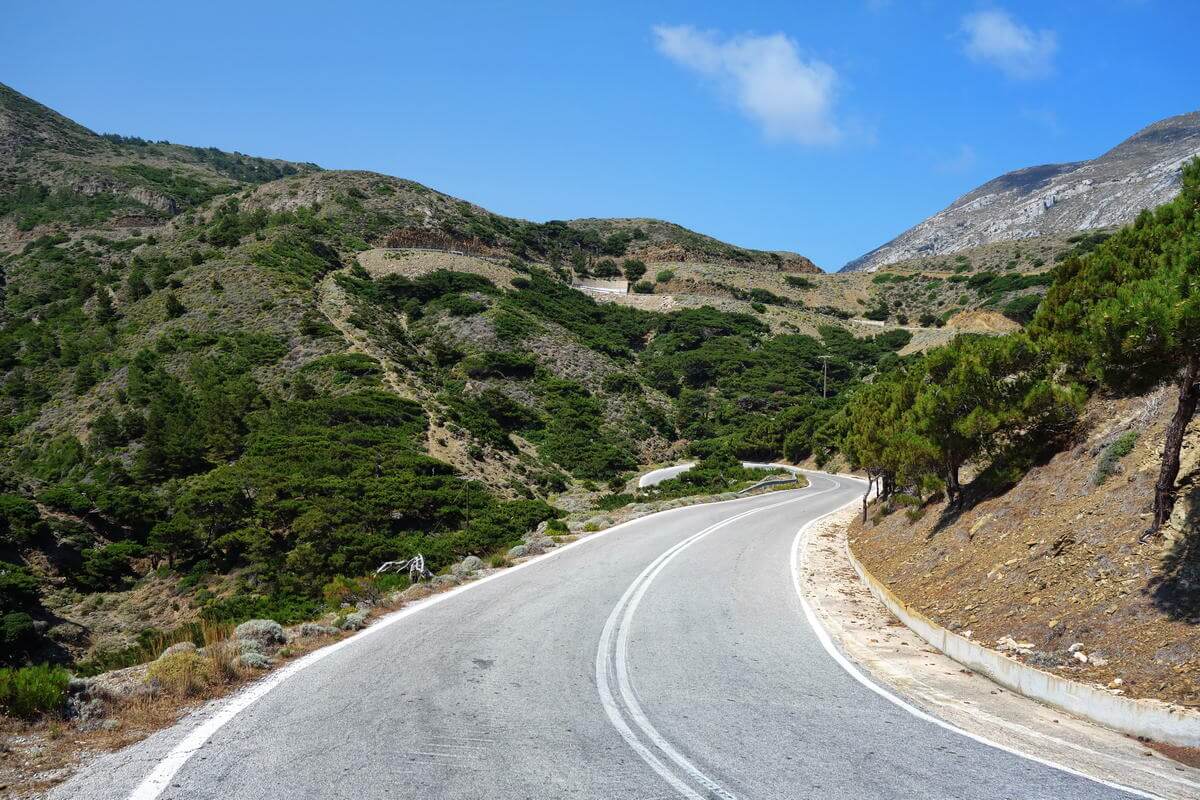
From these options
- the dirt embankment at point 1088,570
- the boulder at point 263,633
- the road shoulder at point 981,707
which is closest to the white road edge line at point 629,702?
the road shoulder at point 981,707

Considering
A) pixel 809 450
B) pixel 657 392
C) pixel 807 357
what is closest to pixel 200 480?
pixel 809 450

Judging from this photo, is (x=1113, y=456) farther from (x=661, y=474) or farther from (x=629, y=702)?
(x=661, y=474)

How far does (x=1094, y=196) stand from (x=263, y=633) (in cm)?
17773

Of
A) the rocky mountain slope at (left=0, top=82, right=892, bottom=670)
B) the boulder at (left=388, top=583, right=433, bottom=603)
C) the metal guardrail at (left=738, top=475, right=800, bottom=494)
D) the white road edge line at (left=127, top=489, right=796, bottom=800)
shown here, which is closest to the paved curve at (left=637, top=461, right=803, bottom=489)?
the rocky mountain slope at (left=0, top=82, right=892, bottom=670)

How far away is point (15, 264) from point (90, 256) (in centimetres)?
736

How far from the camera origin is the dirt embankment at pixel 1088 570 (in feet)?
20.5

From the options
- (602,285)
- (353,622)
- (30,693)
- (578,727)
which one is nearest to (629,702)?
(578,727)

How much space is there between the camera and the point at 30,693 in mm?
5117

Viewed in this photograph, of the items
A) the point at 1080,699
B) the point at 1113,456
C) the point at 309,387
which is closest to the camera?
the point at 1080,699

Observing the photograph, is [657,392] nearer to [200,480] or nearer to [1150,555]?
[200,480]

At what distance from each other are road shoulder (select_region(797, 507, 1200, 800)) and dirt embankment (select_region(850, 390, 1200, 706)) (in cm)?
54

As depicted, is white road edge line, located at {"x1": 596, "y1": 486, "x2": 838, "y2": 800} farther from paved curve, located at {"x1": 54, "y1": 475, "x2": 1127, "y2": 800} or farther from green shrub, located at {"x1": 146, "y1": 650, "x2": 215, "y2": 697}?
green shrub, located at {"x1": 146, "y1": 650, "x2": 215, "y2": 697}

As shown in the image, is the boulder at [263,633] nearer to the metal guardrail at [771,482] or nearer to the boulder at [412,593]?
the boulder at [412,593]

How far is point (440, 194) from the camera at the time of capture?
112188mm
